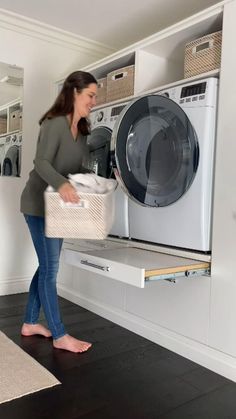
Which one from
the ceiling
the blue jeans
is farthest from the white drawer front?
the ceiling

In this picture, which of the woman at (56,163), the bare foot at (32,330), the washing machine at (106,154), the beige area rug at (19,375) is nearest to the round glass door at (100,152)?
the washing machine at (106,154)

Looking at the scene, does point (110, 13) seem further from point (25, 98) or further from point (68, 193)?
point (68, 193)

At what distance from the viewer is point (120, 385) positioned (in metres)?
1.62

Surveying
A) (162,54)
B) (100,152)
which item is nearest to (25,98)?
(100,152)

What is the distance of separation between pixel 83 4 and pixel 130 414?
2.44m

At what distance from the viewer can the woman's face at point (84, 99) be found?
1.77m

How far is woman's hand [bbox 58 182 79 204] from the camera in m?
1.59

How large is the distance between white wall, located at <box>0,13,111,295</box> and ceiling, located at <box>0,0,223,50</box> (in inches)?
6.1

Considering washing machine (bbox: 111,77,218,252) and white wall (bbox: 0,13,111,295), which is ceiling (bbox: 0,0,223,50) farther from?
washing machine (bbox: 111,77,218,252)

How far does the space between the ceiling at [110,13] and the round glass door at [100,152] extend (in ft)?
2.95

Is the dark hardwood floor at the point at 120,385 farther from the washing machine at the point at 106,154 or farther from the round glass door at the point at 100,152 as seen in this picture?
the round glass door at the point at 100,152

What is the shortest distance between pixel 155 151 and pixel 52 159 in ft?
1.74

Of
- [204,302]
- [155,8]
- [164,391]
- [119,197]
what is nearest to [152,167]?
[119,197]

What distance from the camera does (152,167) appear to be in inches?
75.8
